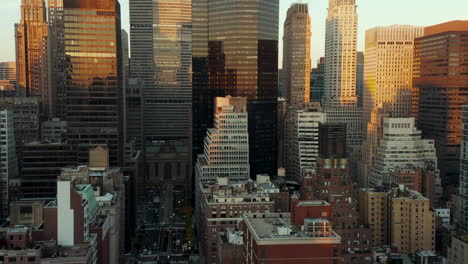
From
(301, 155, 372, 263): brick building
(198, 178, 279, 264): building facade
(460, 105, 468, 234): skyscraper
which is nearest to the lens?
(301, 155, 372, 263): brick building

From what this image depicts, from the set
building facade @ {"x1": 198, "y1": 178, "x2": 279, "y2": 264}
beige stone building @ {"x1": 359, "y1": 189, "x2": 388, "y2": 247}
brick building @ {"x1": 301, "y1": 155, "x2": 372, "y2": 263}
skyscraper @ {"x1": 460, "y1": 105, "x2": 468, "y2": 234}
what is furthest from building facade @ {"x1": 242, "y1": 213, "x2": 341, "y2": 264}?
skyscraper @ {"x1": 460, "y1": 105, "x2": 468, "y2": 234}

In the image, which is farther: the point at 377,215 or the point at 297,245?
the point at 377,215

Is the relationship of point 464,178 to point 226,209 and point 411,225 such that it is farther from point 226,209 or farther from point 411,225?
point 226,209

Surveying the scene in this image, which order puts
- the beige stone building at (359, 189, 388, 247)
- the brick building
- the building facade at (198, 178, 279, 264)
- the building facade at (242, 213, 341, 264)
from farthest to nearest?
the beige stone building at (359, 189, 388, 247) → the building facade at (198, 178, 279, 264) → the brick building → the building facade at (242, 213, 341, 264)

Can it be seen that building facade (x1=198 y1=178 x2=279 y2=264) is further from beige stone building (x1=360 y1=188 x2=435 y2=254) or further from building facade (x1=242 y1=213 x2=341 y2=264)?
building facade (x1=242 y1=213 x2=341 y2=264)

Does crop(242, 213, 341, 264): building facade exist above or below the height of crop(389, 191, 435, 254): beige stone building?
above

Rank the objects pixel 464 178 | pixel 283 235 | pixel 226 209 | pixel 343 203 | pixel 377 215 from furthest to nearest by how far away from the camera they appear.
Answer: pixel 464 178 → pixel 377 215 → pixel 226 209 → pixel 343 203 → pixel 283 235

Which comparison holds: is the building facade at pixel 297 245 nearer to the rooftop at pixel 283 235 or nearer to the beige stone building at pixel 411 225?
the rooftop at pixel 283 235

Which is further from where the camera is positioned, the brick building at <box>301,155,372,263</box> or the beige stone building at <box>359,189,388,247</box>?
the beige stone building at <box>359,189,388,247</box>

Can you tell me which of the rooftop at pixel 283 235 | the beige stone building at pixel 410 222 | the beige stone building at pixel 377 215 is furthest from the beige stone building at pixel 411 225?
the rooftop at pixel 283 235

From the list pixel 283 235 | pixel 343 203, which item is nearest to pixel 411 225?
pixel 343 203

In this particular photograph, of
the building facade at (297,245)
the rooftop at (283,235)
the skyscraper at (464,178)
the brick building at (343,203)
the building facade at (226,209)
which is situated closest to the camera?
the building facade at (297,245)

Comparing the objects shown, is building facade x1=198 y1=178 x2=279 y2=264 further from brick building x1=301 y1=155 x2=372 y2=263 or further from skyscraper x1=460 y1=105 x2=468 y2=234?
skyscraper x1=460 y1=105 x2=468 y2=234

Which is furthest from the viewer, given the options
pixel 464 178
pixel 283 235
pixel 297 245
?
pixel 464 178
